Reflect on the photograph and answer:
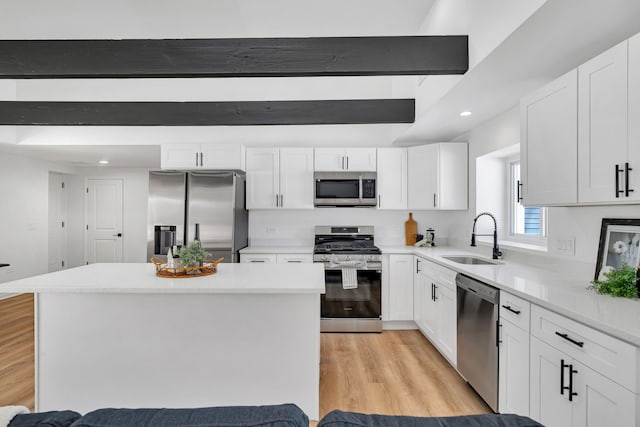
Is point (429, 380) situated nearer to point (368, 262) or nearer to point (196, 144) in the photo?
point (368, 262)

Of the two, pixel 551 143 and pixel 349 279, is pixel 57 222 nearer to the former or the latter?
pixel 349 279

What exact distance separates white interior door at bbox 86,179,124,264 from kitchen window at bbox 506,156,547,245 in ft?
21.5

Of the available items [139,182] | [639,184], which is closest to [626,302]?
[639,184]

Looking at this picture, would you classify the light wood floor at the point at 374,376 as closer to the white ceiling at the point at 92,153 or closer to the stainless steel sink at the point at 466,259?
the stainless steel sink at the point at 466,259

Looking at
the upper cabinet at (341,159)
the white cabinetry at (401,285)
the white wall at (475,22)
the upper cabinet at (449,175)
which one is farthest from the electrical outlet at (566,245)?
the upper cabinet at (341,159)

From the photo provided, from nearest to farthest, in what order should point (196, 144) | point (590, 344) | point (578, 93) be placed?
point (590, 344) < point (578, 93) < point (196, 144)

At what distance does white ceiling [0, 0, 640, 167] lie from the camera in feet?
5.49

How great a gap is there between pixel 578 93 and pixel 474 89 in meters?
0.76

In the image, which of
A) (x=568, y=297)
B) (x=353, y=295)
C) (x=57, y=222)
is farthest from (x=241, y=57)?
(x=57, y=222)

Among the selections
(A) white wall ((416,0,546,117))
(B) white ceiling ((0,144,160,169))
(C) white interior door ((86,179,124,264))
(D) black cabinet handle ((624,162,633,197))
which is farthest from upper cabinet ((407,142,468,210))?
(C) white interior door ((86,179,124,264))

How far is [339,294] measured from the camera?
3.78 meters

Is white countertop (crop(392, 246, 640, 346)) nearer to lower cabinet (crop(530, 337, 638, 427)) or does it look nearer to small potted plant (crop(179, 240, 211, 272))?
lower cabinet (crop(530, 337, 638, 427))

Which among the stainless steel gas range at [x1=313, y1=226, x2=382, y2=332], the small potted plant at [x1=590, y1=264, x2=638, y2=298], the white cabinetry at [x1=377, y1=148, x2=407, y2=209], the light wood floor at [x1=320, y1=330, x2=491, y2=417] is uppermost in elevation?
the white cabinetry at [x1=377, y1=148, x2=407, y2=209]

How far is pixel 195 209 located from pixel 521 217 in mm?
3396
